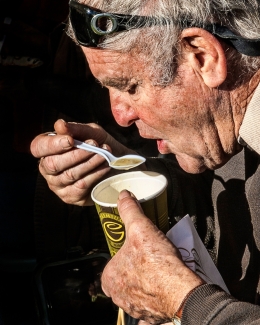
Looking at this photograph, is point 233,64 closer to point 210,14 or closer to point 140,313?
point 210,14

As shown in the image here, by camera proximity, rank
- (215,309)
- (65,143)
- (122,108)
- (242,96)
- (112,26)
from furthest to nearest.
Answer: (65,143)
(122,108)
(242,96)
(112,26)
(215,309)

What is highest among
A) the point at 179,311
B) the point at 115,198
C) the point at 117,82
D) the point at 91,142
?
the point at 117,82

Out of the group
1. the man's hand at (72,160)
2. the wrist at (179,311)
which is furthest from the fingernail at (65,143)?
the wrist at (179,311)

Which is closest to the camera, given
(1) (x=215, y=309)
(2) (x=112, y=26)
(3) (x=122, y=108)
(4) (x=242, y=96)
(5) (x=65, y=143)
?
(1) (x=215, y=309)

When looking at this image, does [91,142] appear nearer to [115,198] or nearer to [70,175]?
[70,175]

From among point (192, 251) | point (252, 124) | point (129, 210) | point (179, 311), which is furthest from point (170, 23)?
point (179, 311)

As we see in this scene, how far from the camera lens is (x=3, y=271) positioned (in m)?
2.84

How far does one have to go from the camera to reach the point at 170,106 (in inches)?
57.7

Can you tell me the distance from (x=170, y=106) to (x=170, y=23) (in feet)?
0.83

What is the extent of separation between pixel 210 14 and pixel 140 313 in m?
0.80

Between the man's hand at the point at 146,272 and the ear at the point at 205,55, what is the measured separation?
38 cm

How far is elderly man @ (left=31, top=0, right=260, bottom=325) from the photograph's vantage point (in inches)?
50.3

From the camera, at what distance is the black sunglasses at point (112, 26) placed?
1.30 meters

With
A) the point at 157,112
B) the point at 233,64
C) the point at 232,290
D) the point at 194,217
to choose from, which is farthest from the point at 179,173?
the point at 233,64
